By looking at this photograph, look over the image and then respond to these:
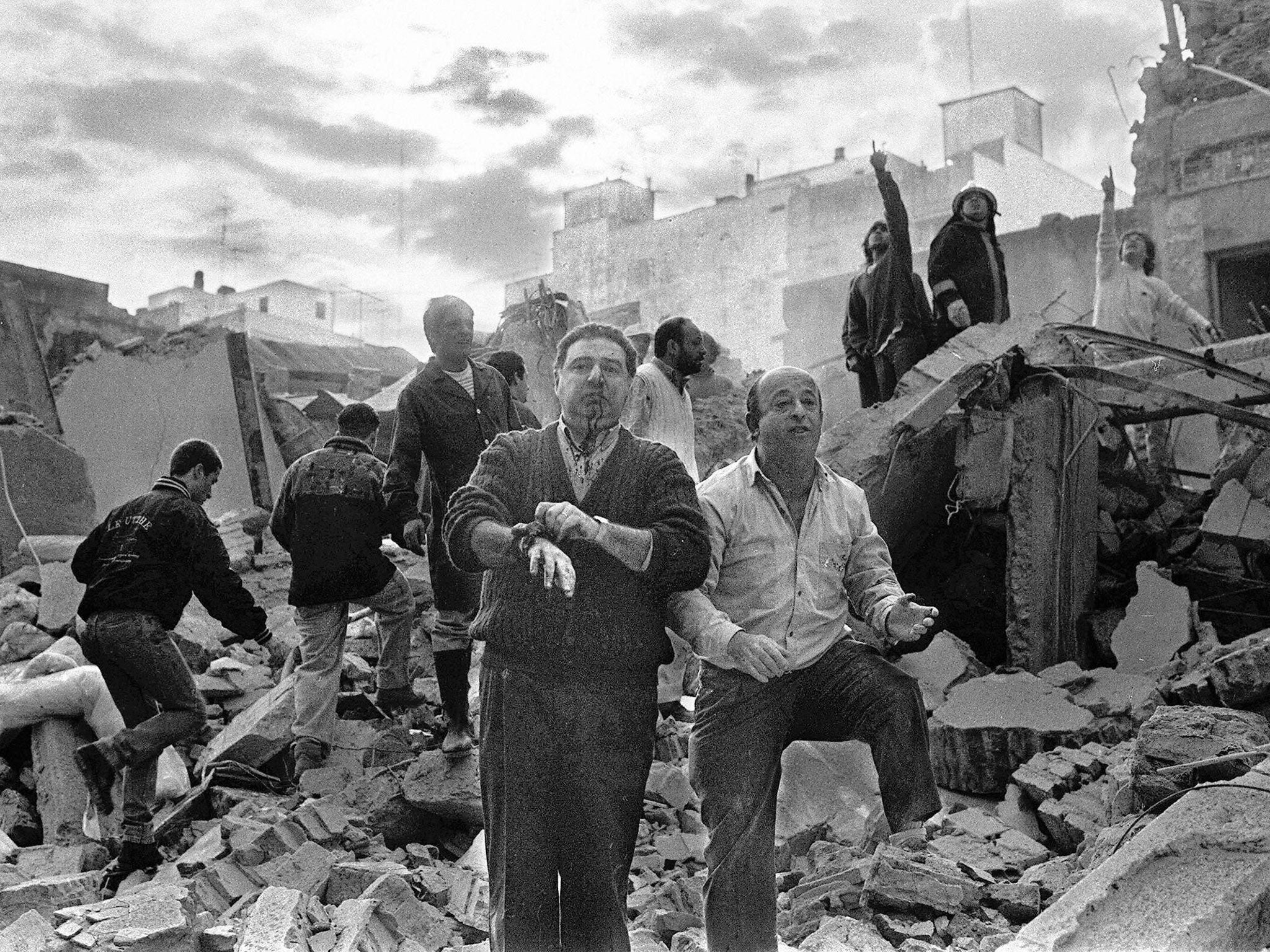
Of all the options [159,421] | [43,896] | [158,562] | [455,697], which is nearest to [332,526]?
[158,562]

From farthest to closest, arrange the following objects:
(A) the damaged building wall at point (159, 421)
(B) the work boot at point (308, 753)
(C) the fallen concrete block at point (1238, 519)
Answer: (A) the damaged building wall at point (159, 421)
(C) the fallen concrete block at point (1238, 519)
(B) the work boot at point (308, 753)

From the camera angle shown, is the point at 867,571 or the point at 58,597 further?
the point at 58,597

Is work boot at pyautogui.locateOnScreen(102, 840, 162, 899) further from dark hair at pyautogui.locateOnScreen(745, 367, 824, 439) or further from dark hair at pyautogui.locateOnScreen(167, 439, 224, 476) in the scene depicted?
dark hair at pyautogui.locateOnScreen(745, 367, 824, 439)

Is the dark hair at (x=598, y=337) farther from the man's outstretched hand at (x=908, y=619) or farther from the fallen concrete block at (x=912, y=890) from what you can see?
the fallen concrete block at (x=912, y=890)

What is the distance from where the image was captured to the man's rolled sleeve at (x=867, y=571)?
3514 millimetres

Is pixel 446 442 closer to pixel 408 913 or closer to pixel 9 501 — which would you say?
pixel 408 913

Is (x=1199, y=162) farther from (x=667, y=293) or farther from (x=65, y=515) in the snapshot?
(x=667, y=293)

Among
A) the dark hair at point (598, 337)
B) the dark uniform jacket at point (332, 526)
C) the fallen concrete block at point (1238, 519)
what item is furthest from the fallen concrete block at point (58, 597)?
the fallen concrete block at point (1238, 519)

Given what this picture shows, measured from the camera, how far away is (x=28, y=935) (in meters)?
4.45

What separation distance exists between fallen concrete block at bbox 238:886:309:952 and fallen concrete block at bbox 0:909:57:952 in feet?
2.23

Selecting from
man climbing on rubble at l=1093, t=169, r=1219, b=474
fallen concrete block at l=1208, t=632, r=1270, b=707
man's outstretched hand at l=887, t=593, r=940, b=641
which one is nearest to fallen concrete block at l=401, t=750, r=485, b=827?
man's outstretched hand at l=887, t=593, r=940, b=641

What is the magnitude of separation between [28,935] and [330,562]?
2.26m

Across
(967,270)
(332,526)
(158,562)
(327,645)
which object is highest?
(967,270)

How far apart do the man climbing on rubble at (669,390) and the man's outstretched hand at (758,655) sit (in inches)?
98.6
